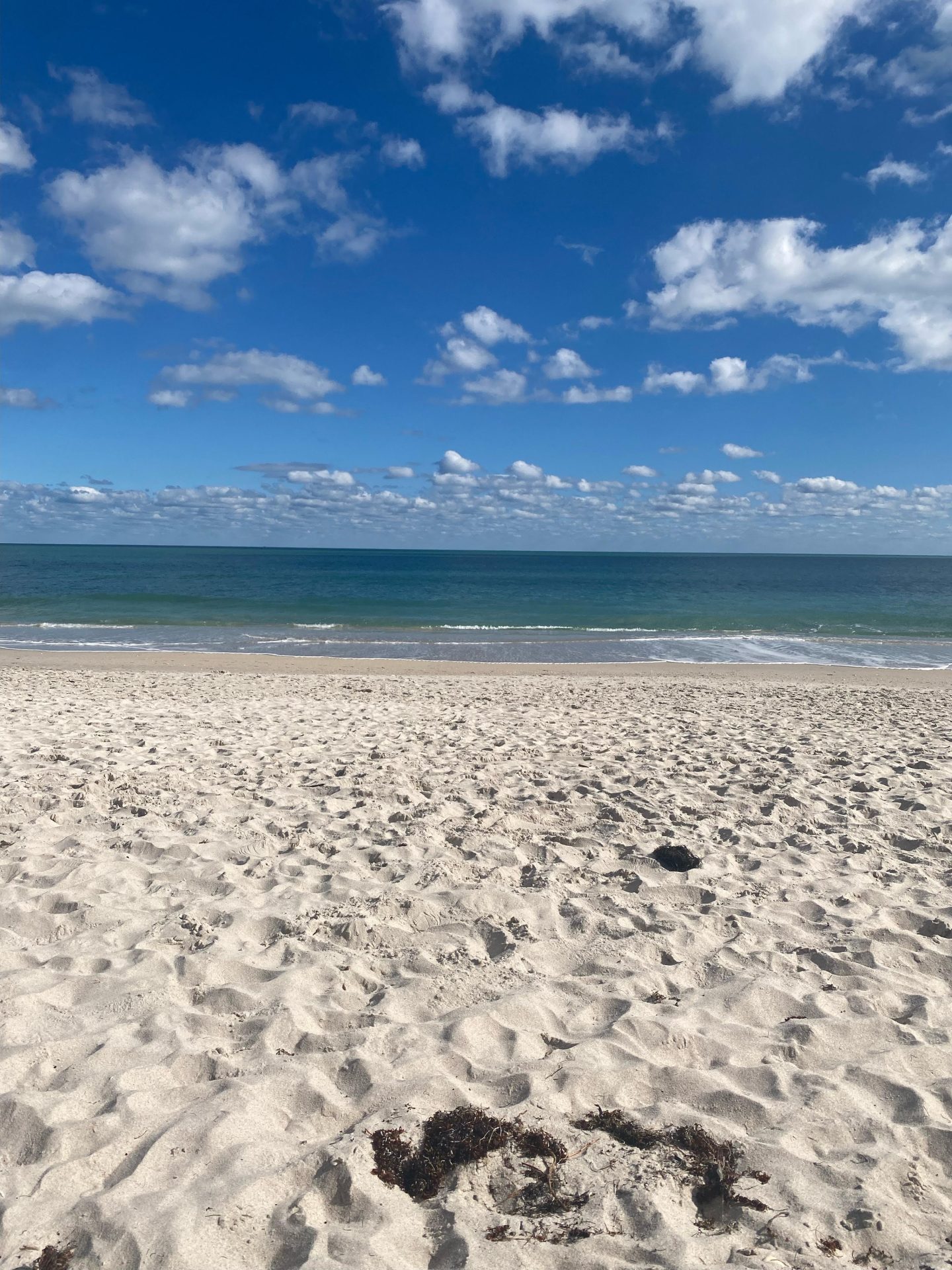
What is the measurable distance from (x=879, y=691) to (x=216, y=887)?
563 inches

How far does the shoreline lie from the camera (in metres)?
18.5

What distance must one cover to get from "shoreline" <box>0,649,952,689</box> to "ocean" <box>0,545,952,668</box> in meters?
1.38

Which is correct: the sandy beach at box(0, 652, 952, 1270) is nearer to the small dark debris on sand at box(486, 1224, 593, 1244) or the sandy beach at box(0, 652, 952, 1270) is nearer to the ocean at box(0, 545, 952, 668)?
the small dark debris on sand at box(486, 1224, 593, 1244)

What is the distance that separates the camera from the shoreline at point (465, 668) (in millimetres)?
18547

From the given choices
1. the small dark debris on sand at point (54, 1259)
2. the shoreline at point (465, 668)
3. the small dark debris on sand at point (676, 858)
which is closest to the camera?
the small dark debris on sand at point (54, 1259)

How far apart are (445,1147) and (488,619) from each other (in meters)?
34.2

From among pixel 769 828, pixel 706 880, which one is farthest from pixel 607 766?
pixel 706 880

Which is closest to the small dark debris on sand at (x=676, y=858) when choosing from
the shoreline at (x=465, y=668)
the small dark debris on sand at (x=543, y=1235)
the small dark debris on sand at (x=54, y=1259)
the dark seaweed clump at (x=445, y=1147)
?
the dark seaweed clump at (x=445, y=1147)

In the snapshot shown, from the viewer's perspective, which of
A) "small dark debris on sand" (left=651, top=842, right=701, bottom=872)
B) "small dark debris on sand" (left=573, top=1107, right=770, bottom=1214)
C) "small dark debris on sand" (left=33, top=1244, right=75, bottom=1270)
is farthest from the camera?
"small dark debris on sand" (left=651, top=842, right=701, bottom=872)

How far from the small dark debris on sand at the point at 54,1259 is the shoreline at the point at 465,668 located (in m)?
15.7

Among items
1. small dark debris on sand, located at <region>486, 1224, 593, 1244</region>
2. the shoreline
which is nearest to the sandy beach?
small dark debris on sand, located at <region>486, 1224, 593, 1244</region>

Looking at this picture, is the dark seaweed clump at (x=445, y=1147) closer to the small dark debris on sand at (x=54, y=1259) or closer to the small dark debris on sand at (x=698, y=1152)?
the small dark debris on sand at (x=698, y=1152)

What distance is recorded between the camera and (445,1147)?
9.09 feet

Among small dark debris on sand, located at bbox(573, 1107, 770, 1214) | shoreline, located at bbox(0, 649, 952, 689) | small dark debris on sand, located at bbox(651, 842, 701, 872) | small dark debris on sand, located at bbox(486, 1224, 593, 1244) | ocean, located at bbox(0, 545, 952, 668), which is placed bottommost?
small dark debris on sand, located at bbox(486, 1224, 593, 1244)
